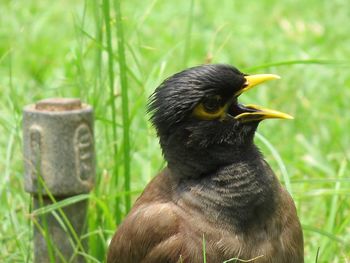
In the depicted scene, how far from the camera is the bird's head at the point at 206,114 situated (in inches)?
140

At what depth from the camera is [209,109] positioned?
359 centimetres

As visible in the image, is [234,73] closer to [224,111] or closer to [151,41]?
[224,111]

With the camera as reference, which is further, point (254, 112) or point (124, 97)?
point (124, 97)

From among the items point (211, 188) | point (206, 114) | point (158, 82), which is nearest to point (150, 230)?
point (211, 188)

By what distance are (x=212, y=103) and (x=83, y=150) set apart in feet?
2.43

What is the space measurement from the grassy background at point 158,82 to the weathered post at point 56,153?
142 millimetres

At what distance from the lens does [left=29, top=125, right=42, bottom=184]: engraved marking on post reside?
398 cm

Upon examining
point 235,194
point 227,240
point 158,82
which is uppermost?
point 158,82

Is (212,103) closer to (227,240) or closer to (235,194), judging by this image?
(235,194)

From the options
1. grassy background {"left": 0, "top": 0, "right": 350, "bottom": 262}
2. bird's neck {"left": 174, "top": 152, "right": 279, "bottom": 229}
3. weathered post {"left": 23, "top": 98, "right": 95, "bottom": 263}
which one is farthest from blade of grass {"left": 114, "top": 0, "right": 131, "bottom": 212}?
bird's neck {"left": 174, "top": 152, "right": 279, "bottom": 229}

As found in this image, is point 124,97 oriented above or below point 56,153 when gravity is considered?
above

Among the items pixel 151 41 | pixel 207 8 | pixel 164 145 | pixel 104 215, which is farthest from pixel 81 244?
pixel 207 8

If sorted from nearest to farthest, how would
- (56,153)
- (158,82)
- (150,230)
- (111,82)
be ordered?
(150,230), (56,153), (111,82), (158,82)

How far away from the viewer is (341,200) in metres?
4.41
